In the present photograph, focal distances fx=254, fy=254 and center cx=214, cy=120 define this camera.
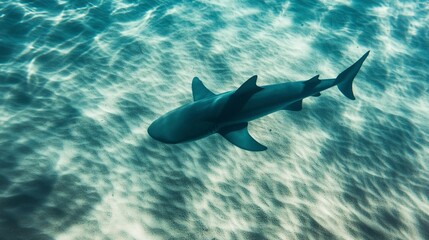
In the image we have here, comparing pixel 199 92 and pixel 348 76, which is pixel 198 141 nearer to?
pixel 199 92

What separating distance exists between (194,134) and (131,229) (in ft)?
5.60

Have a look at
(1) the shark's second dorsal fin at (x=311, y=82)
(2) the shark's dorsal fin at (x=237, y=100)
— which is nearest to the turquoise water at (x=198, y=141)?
(2) the shark's dorsal fin at (x=237, y=100)

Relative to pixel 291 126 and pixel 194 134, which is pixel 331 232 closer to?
pixel 291 126

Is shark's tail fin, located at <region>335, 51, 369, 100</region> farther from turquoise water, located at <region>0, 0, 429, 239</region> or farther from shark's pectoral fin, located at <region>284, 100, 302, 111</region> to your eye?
shark's pectoral fin, located at <region>284, 100, 302, 111</region>

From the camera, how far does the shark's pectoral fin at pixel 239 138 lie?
4.55 meters

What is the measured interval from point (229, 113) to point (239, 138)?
53 centimetres

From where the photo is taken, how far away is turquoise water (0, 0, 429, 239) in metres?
4.06

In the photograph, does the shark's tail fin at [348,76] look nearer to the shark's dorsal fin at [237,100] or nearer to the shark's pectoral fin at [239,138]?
the shark's dorsal fin at [237,100]

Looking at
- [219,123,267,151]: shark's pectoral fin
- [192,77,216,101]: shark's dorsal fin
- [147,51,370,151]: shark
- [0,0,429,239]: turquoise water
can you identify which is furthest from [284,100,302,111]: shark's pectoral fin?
[192,77,216,101]: shark's dorsal fin

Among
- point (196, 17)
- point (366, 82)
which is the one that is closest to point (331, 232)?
point (366, 82)

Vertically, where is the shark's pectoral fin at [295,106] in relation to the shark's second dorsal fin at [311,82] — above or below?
below

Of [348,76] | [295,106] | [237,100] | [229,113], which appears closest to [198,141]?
[229,113]

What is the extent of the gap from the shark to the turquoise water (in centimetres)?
79

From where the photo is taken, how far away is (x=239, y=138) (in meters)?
4.61
